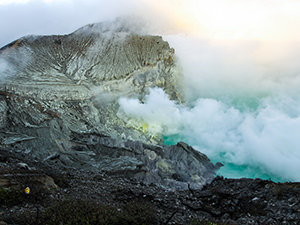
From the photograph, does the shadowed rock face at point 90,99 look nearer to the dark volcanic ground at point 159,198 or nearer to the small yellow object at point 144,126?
the small yellow object at point 144,126

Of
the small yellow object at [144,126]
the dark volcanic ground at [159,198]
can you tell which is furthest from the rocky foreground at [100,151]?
the small yellow object at [144,126]

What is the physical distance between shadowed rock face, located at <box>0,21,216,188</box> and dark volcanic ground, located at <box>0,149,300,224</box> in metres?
4.43

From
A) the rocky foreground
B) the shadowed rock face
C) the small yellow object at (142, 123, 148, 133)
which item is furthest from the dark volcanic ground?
the small yellow object at (142, 123, 148, 133)

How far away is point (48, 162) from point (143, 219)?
12.2 m

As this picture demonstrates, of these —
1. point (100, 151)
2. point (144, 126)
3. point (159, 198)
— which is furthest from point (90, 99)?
point (159, 198)

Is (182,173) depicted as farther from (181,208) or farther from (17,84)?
(17,84)

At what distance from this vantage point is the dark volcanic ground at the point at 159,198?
11281 millimetres

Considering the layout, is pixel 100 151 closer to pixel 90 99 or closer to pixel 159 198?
pixel 90 99

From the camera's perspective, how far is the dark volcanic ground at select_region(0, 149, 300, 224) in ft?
37.0

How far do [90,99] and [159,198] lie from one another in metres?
19.3

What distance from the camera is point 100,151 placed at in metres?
23.6

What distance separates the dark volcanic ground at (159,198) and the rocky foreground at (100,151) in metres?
0.06

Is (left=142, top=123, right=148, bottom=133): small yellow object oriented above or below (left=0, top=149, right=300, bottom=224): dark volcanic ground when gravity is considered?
above

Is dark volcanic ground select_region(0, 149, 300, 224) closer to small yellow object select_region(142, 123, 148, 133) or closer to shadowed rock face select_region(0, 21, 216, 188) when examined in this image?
shadowed rock face select_region(0, 21, 216, 188)
